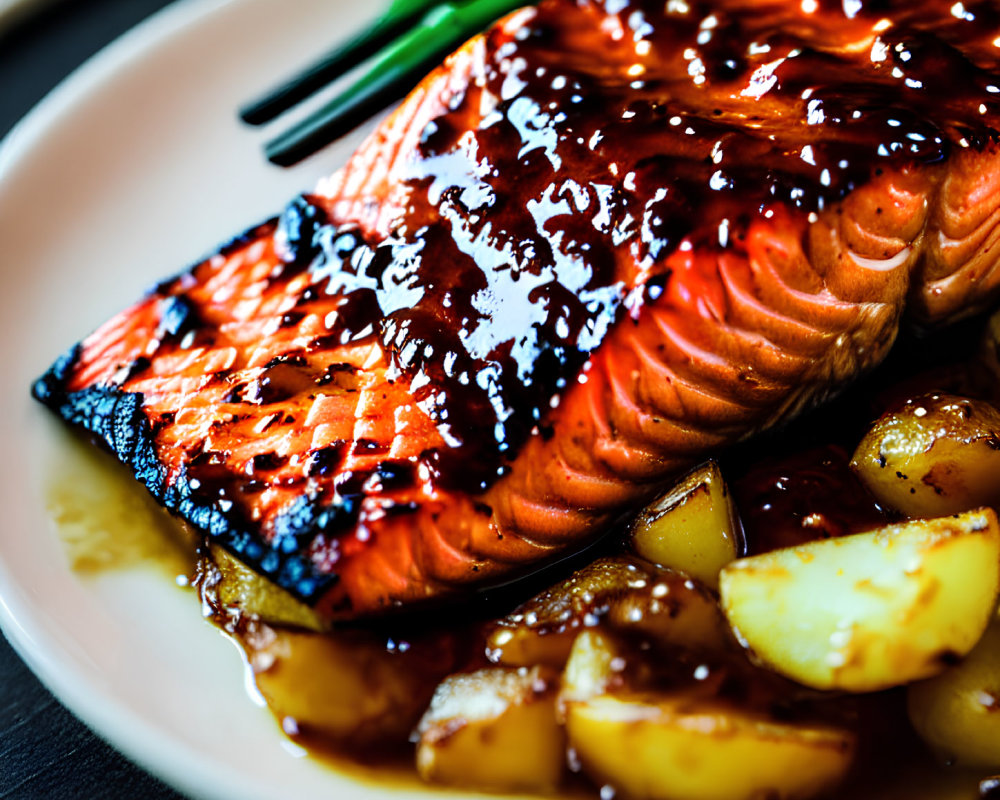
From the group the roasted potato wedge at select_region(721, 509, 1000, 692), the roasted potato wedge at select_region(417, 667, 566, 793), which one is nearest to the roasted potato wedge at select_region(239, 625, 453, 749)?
the roasted potato wedge at select_region(417, 667, 566, 793)

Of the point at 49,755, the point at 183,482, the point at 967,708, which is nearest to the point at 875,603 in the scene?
the point at 967,708

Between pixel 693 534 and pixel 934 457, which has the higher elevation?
pixel 693 534

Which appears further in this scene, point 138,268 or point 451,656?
point 138,268

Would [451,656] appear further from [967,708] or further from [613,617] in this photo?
[967,708]

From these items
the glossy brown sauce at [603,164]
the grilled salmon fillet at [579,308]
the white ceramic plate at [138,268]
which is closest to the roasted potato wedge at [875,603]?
the grilled salmon fillet at [579,308]

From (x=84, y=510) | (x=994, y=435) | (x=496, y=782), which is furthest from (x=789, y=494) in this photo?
(x=84, y=510)
